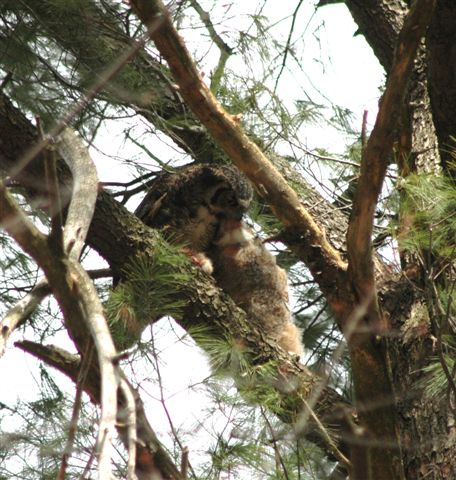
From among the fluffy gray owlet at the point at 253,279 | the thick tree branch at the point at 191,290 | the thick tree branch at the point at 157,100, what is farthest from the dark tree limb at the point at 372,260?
the fluffy gray owlet at the point at 253,279

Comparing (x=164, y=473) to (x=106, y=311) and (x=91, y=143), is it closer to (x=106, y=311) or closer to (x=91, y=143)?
(x=106, y=311)

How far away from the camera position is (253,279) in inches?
161

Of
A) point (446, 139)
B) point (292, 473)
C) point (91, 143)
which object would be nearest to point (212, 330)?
point (292, 473)

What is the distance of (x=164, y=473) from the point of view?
2.13 meters

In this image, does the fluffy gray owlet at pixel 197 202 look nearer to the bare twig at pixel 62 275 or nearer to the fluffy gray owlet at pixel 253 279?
the fluffy gray owlet at pixel 253 279

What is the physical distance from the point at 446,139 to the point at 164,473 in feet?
6.65

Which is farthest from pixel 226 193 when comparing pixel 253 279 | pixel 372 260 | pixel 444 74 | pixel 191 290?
pixel 372 260

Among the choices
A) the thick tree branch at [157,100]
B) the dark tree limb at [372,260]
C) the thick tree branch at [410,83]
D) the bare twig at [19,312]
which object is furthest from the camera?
the thick tree branch at [410,83]

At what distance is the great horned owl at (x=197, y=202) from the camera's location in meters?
4.02

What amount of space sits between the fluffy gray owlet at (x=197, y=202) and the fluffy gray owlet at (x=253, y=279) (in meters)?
0.07

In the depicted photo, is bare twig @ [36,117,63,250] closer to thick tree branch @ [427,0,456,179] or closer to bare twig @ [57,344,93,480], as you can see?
bare twig @ [57,344,93,480]

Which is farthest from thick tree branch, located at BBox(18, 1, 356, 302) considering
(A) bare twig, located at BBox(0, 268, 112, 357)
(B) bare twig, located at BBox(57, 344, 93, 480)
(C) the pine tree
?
(B) bare twig, located at BBox(57, 344, 93, 480)

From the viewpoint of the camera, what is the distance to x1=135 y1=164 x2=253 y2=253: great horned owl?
4016 millimetres

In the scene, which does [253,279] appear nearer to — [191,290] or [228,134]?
[191,290]
